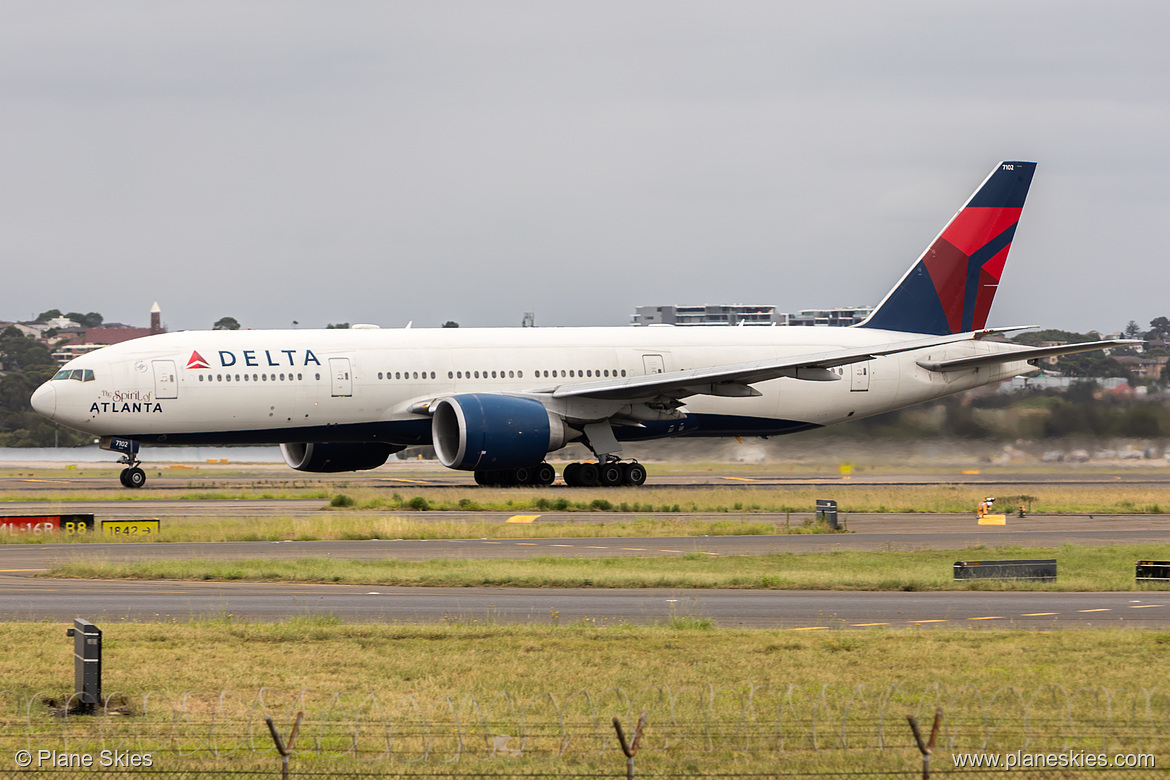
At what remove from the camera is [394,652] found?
15.7 metres

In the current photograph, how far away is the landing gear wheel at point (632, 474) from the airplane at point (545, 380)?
57 mm

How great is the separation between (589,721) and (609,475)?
30378 millimetres

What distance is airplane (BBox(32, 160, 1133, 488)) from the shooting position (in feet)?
132

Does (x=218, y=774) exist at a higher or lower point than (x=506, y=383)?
lower

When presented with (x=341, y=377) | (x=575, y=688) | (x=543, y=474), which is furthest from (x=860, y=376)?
(x=575, y=688)

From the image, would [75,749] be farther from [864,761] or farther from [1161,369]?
[1161,369]

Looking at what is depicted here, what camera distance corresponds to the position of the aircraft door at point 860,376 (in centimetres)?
4588

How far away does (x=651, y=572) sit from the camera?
23469mm

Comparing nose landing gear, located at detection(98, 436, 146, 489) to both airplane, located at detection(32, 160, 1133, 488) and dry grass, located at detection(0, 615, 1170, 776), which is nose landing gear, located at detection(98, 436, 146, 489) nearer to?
airplane, located at detection(32, 160, 1133, 488)

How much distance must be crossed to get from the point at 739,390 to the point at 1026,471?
17075mm

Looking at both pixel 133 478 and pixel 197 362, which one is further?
pixel 133 478

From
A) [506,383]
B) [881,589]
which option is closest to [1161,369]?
[506,383]

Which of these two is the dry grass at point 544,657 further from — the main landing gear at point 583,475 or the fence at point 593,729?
the main landing gear at point 583,475

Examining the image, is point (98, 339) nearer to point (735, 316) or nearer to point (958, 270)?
point (735, 316)
